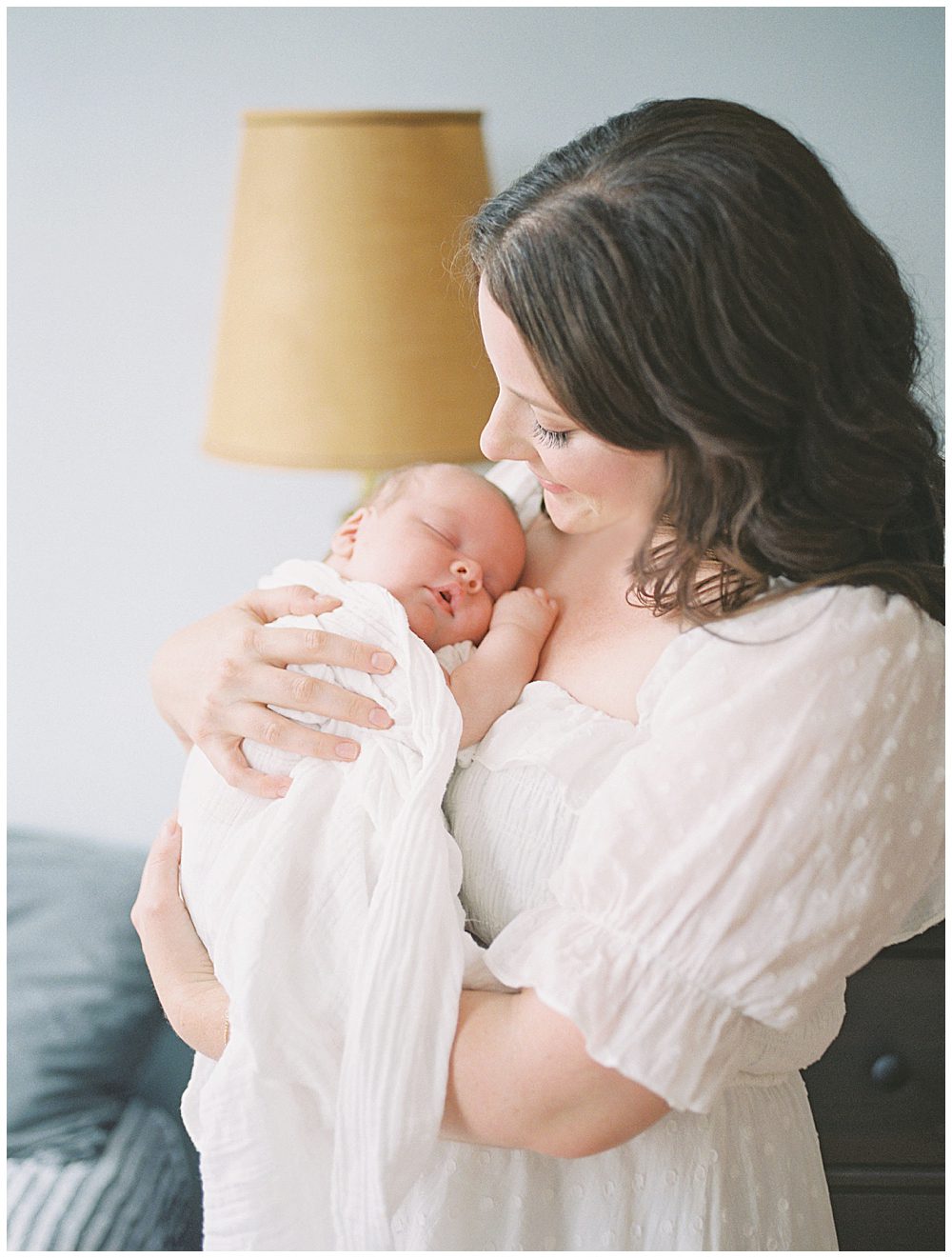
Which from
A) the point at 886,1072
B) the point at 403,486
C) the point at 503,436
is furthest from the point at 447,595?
the point at 886,1072

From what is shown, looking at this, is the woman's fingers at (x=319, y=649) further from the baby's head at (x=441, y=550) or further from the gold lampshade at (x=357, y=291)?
the gold lampshade at (x=357, y=291)

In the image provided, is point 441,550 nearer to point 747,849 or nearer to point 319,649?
point 319,649

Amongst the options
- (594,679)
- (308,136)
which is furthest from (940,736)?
(308,136)

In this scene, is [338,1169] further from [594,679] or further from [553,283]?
[553,283]

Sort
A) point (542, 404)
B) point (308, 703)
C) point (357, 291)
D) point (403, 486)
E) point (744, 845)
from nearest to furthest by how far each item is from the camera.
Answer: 1. point (744, 845)
2. point (542, 404)
3. point (308, 703)
4. point (403, 486)
5. point (357, 291)

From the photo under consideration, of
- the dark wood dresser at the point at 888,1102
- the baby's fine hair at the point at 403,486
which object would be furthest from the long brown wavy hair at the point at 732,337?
the dark wood dresser at the point at 888,1102

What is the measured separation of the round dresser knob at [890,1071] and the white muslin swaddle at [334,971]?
0.67 meters

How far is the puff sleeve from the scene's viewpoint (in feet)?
2.29

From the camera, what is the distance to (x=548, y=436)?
0.85 meters

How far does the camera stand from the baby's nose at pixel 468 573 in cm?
106

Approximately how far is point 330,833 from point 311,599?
24 centimetres

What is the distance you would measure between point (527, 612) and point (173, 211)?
1220 mm

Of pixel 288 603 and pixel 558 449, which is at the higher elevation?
pixel 558 449

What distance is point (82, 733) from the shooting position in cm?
199
